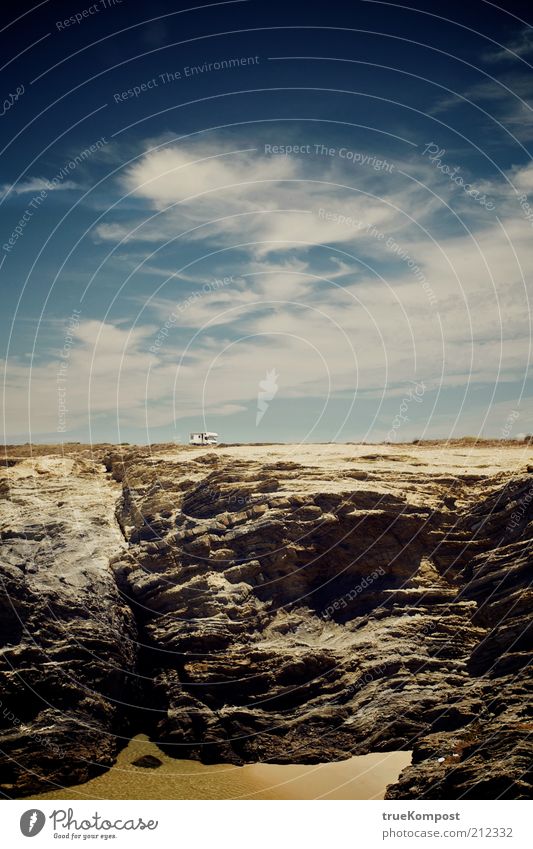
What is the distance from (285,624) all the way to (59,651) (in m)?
9.80

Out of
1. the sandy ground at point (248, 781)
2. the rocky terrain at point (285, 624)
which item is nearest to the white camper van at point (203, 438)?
the rocky terrain at point (285, 624)

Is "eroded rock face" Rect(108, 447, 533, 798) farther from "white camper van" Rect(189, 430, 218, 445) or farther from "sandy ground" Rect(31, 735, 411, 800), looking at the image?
"white camper van" Rect(189, 430, 218, 445)

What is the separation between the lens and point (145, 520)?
113 feet

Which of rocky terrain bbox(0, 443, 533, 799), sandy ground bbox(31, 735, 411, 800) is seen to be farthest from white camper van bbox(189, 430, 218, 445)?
sandy ground bbox(31, 735, 411, 800)

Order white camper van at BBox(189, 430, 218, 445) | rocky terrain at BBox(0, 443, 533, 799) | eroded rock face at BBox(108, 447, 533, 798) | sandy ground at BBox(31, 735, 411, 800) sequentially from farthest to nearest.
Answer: white camper van at BBox(189, 430, 218, 445) → rocky terrain at BBox(0, 443, 533, 799) → eroded rock face at BBox(108, 447, 533, 798) → sandy ground at BBox(31, 735, 411, 800)

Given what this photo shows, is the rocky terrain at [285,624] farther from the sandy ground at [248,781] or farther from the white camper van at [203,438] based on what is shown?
the white camper van at [203,438]

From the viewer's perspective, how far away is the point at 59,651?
88.3ft

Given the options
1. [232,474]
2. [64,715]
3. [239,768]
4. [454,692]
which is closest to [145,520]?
[232,474]

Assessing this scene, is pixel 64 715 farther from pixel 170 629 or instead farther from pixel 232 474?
pixel 232 474

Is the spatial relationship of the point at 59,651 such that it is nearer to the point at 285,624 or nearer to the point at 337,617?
the point at 285,624

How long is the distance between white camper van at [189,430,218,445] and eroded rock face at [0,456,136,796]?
1570 centimetres

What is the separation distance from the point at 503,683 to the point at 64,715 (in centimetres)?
1716

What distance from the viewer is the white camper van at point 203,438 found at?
162 feet

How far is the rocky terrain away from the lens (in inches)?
944
